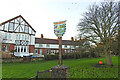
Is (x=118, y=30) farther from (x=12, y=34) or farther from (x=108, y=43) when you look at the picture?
(x=12, y=34)

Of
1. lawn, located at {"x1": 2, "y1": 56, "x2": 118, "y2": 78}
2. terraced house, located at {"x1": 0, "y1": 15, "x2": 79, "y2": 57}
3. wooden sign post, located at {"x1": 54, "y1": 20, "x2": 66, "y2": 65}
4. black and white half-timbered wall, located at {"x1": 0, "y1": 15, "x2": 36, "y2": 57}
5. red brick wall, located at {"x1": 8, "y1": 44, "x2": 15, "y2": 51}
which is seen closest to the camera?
wooden sign post, located at {"x1": 54, "y1": 20, "x2": 66, "y2": 65}

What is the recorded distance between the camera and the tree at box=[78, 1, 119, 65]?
14.3 m

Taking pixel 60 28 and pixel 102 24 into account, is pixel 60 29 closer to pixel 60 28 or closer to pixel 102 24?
pixel 60 28

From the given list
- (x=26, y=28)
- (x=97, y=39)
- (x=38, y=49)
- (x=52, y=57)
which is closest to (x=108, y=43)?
(x=97, y=39)

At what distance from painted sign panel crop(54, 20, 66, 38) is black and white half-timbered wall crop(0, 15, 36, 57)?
71.3 ft

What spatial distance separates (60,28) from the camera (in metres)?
5.41

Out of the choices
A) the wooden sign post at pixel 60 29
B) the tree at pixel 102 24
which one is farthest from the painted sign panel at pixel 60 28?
the tree at pixel 102 24

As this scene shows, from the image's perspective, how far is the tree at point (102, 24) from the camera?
1426 cm

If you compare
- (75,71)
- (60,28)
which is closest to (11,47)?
(75,71)

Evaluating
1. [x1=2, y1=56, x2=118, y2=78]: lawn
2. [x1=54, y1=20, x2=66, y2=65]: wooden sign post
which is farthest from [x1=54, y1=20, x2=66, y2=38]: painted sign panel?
[x1=2, y1=56, x2=118, y2=78]: lawn

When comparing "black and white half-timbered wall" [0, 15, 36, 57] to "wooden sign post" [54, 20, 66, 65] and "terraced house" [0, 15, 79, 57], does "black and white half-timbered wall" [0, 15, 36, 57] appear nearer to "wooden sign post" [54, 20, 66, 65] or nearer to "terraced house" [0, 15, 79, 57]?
"terraced house" [0, 15, 79, 57]

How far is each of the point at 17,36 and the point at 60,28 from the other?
76.4ft

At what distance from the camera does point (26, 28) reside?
27.1 meters

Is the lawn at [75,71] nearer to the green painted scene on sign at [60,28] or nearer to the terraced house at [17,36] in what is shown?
the green painted scene on sign at [60,28]
